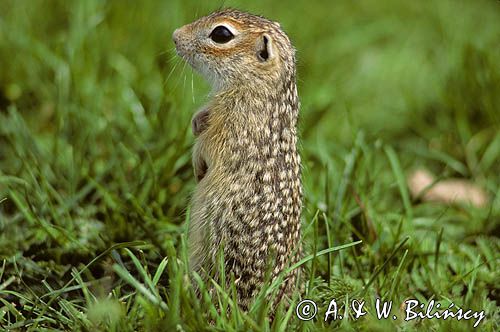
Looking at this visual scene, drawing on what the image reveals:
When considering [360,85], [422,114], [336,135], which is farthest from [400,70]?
[336,135]

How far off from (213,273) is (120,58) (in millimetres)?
3142

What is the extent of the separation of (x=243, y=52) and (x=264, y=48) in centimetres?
12

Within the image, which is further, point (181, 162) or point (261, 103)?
point (181, 162)

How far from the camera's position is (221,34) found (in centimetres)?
435

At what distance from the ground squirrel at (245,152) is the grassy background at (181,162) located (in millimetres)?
197

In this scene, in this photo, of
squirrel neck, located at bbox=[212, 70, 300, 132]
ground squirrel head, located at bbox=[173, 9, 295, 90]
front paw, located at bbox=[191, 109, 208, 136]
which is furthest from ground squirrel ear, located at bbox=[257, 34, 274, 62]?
front paw, located at bbox=[191, 109, 208, 136]

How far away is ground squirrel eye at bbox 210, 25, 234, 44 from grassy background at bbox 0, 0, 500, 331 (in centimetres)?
31

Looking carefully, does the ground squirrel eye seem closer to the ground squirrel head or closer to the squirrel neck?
the ground squirrel head

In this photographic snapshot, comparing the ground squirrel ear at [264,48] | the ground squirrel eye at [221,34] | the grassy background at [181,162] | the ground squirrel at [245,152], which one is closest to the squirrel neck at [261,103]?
the ground squirrel at [245,152]

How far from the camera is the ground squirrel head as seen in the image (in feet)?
14.1

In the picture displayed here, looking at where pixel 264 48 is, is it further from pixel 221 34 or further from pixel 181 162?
pixel 181 162

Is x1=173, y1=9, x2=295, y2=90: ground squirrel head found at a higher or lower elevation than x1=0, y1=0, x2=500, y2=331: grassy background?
higher

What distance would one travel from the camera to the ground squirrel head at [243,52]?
429cm

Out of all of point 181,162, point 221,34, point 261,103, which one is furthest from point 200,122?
point 181,162
